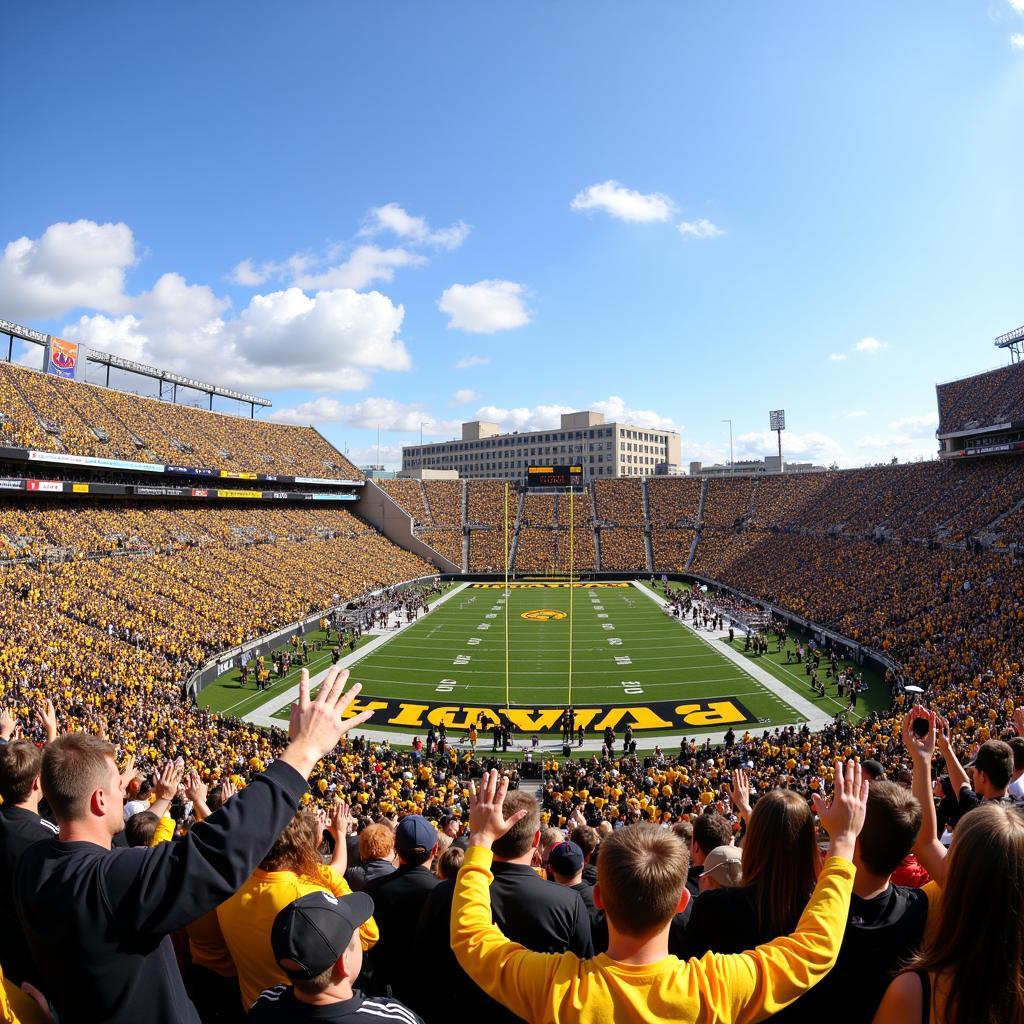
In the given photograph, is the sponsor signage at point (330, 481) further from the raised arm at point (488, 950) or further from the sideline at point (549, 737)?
the raised arm at point (488, 950)

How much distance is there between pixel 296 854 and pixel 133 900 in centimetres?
102

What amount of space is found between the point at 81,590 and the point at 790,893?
31.3 meters

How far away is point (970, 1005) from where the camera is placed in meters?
1.65

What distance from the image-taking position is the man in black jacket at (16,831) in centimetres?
308

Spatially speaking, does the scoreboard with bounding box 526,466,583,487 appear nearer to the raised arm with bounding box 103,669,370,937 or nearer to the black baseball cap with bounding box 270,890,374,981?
the raised arm with bounding box 103,669,370,937

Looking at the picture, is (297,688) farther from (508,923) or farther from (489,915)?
(489,915)

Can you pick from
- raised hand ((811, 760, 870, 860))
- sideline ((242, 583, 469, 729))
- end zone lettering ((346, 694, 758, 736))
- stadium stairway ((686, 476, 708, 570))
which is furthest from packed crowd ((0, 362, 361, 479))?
raised hand ((811, 760, 870, 860))

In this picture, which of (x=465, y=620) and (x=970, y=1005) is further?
(x=465, y=620)

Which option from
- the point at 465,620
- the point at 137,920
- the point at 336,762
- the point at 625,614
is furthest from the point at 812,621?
the point at 137,920

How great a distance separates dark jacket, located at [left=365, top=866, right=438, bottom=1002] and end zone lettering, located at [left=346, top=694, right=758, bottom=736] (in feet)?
59.0

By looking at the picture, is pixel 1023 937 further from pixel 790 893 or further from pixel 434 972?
pixel 434 972

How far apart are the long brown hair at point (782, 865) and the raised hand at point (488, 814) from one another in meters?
0.99

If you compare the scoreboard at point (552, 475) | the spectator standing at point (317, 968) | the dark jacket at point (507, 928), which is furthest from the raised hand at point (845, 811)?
the scoreboard at point (552, 475)

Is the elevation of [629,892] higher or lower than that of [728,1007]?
higher
